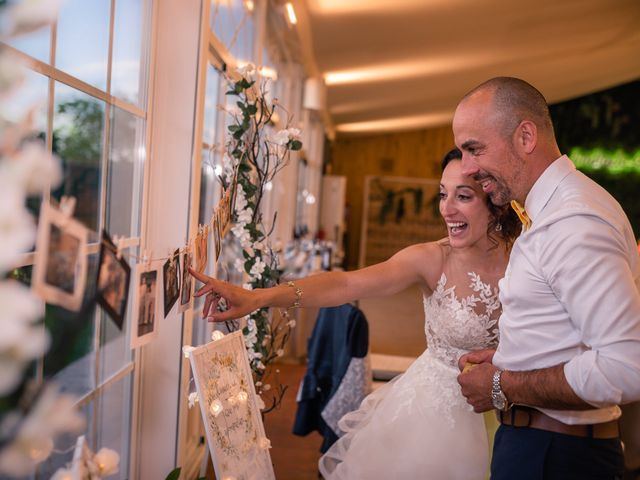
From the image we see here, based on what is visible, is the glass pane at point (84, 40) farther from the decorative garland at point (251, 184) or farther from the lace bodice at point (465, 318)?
the lace bodice at point (465, 318)

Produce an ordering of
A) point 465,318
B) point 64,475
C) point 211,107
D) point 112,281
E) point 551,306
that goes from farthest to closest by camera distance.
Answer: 1. point 211,107
2. point 465,318
3. point 551,306
4. point 112,281
5. point 64,475

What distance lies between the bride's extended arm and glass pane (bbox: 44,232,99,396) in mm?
320

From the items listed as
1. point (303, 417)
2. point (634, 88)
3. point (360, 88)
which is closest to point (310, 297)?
point (303, 417)

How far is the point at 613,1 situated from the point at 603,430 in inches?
226

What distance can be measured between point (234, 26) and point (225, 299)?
2265 mm

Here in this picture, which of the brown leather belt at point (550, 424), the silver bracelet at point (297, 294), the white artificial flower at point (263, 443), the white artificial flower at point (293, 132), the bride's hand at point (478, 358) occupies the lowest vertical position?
the white artificial flower at point (263, 443)

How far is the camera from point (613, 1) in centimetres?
603

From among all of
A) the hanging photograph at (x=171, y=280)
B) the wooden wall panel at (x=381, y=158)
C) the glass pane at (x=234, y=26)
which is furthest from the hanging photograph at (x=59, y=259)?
the wooden wall panel at (x=381, y=158)

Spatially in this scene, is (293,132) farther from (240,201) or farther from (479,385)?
(479,385)

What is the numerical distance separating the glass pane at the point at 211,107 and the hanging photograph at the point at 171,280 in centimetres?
173

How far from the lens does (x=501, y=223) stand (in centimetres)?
222

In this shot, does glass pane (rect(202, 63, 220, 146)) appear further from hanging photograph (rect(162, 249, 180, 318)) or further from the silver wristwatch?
the silver wristwatch

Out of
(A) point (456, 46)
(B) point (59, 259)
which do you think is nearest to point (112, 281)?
(B) point (59, 259)

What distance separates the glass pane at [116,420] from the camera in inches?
76.5
